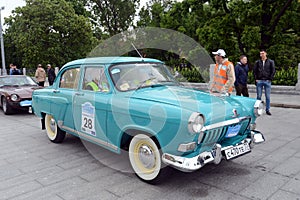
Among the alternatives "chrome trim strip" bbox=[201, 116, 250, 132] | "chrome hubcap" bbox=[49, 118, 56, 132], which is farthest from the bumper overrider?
"chrome hubcap" bbox=[49, 118, 56, 132]

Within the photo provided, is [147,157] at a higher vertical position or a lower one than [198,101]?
lower

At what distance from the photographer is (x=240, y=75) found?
937 cm

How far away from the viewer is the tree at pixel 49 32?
29.7 metres

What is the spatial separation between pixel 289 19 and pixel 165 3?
16.6m

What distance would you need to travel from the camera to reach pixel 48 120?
6113 mm

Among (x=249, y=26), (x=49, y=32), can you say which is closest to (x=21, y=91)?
(x=249, y=26)

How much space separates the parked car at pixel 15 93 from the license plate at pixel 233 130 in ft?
24.5

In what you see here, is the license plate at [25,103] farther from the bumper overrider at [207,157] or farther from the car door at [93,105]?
the bumper overrider at [207,157]

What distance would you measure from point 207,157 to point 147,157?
84 cm

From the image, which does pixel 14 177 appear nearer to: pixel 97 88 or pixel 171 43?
pixel 97 88

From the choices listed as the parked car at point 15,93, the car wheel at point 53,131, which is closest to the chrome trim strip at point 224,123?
the car wheel at point 53,131

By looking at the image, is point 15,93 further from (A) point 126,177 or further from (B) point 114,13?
(B) point 114,13

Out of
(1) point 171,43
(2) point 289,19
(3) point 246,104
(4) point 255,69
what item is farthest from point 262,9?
(3) point 246,104

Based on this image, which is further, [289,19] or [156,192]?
[289,19]
